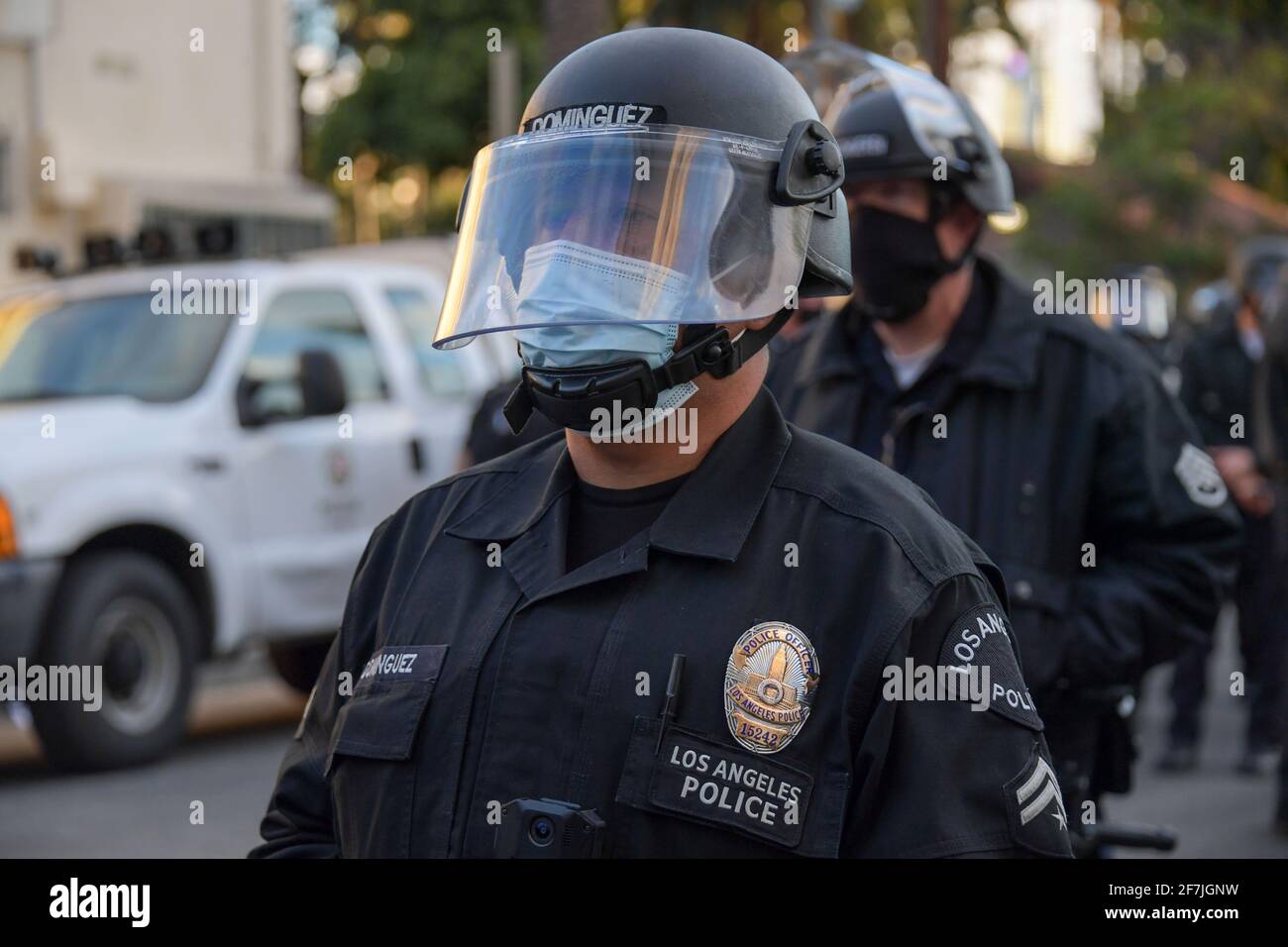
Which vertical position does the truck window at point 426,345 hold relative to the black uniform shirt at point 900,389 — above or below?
above

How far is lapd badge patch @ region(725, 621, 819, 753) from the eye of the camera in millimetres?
2020

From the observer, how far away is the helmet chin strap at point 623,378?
2.18 m

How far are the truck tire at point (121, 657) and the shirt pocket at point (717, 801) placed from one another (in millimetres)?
6017

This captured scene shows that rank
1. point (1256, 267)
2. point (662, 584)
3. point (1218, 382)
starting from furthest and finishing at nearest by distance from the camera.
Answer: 1. point (1256, 267)
2. point (1218, 382)
3. point (662, 584)

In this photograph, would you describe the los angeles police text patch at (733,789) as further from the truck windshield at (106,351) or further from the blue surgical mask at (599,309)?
the truck windshield at (106,351)

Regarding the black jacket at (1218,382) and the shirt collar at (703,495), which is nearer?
the shirt collar at (703,495)

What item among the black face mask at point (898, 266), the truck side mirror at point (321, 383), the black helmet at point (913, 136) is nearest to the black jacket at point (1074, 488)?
the black face mask at point (898, 266)

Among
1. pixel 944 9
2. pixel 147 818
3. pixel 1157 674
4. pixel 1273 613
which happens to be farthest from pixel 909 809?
pixel 944 9

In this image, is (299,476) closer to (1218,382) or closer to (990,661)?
(1218,382)

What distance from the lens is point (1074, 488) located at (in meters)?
3.69

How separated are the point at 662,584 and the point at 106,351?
22.9ft

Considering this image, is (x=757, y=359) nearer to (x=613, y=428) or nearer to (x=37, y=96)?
(x=613, y=428)

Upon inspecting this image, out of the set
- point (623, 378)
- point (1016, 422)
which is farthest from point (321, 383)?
point (623, 378)
